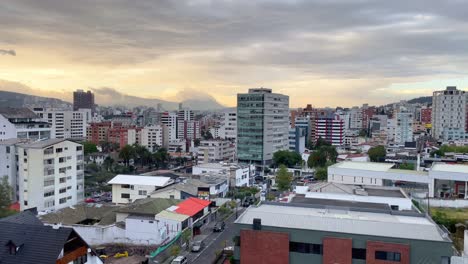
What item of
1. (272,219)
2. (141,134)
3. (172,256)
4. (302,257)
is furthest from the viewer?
(141,134)

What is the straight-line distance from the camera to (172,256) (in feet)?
55.5

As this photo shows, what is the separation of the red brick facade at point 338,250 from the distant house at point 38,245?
23.3 feet

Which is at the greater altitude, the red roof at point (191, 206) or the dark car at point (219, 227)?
the red roof at point (191, 206)

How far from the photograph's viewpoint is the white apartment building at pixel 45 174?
926 inches

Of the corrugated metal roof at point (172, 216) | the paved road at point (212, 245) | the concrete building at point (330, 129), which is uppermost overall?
the concrete building at point (330, 129)

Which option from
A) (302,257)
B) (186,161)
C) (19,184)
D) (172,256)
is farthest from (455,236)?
(186,161)

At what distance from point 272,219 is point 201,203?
8.91 metres

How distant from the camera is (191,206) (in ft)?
68.4

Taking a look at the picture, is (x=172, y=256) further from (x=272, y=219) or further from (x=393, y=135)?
(x=393, y=135)

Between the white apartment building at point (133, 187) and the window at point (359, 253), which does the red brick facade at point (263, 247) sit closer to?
the window at point (359, 253)

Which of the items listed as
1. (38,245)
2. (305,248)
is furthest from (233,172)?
(38,245)

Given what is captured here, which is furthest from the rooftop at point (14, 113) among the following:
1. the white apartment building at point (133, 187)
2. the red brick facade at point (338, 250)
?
the red brick facade at point (338, 250)

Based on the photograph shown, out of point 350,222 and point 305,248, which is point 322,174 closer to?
point 350,222

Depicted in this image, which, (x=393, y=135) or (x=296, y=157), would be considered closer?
(x=296, y=157)
